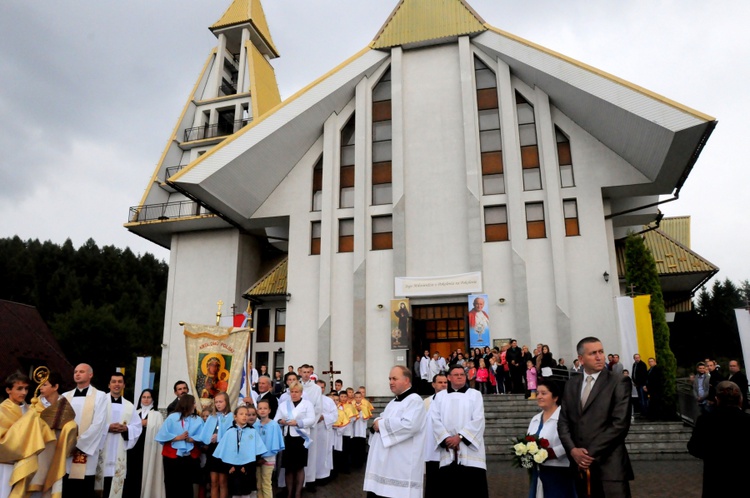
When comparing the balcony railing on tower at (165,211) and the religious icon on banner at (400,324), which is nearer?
the religious icon on banner at (400,324)

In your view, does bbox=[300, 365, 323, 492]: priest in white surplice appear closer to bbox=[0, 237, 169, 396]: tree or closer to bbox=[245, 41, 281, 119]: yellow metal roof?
bbox=[245, 41, 281, 119]: yellow metal roof

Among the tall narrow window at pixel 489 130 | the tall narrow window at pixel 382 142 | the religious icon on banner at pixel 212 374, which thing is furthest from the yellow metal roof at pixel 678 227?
the religious icon on banner at pixel 212 374

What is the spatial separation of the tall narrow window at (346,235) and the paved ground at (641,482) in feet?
39.2

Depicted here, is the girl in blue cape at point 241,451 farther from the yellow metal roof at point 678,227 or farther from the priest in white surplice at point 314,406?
the yellow metal roof at point 678,227

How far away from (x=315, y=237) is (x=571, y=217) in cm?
1047

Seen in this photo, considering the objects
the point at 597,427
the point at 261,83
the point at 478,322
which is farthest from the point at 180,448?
the point at 261,83

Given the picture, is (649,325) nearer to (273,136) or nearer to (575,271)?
(575,271)

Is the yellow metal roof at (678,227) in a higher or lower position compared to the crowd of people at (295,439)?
higher

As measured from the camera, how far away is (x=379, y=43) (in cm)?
2388

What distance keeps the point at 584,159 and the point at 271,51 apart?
2071cm

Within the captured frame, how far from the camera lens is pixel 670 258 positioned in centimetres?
2366

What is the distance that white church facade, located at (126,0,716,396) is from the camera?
1986 centimetres

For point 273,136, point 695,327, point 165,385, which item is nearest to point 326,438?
point 273,136

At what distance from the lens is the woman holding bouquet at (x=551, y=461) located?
5.41 meters
